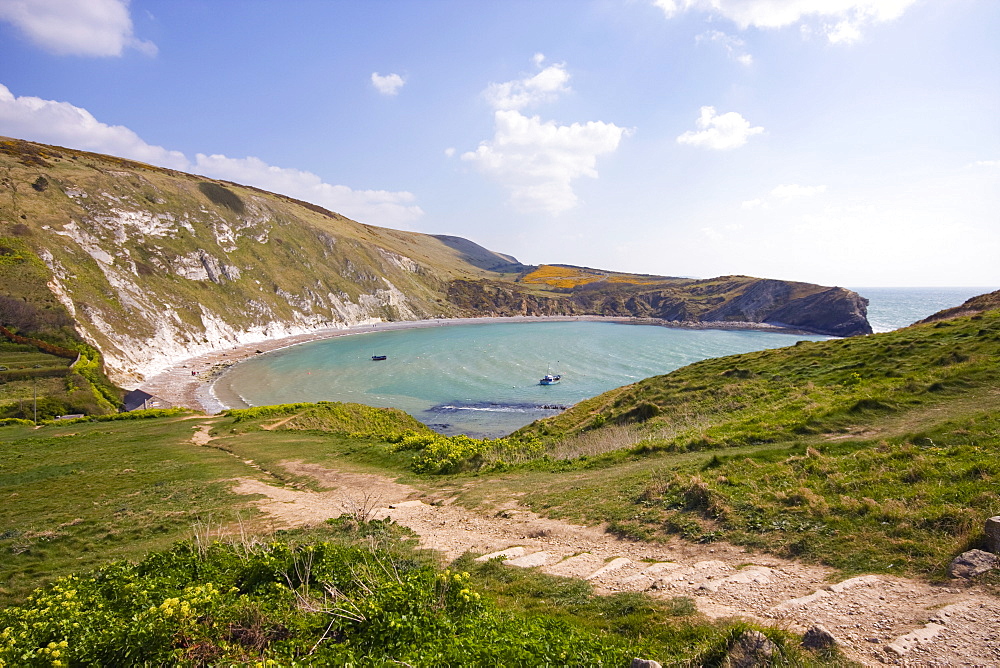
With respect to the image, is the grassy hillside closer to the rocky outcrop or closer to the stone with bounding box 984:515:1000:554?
the stone with bounding box 984:515:1000:554

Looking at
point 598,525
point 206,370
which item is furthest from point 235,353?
point 598,525

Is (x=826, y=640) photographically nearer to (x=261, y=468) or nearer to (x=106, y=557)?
(x=106, y=557)

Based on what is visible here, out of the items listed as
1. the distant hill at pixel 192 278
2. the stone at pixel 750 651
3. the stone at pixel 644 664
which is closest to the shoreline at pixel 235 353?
the distant hill at pixel 192 278

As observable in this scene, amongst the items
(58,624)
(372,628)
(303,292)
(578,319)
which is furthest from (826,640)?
(578,319)

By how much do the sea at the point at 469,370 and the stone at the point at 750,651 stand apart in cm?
3838

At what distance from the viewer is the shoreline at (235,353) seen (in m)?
55.9

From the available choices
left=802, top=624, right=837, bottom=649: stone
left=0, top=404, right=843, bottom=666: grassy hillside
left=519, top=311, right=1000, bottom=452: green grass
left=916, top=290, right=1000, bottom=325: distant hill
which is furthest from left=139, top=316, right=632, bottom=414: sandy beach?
left=916, top=290, right=1000, bottom=325: distant hill

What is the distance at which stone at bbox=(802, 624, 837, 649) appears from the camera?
17.9ft

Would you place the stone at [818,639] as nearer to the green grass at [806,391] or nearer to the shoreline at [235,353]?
the green grass at [806,391]

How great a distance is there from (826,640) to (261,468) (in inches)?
919

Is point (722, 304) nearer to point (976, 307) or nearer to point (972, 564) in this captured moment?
point (976, 307)

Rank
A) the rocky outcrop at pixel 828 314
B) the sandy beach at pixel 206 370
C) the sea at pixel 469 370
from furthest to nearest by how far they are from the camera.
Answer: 1. the rocky outcrop at pixel 828 314
2. the sea at pixel 469 370
3. the sandy beach at pixel 206 370

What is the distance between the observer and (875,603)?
257 inches

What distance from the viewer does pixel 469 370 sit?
3044 inches
